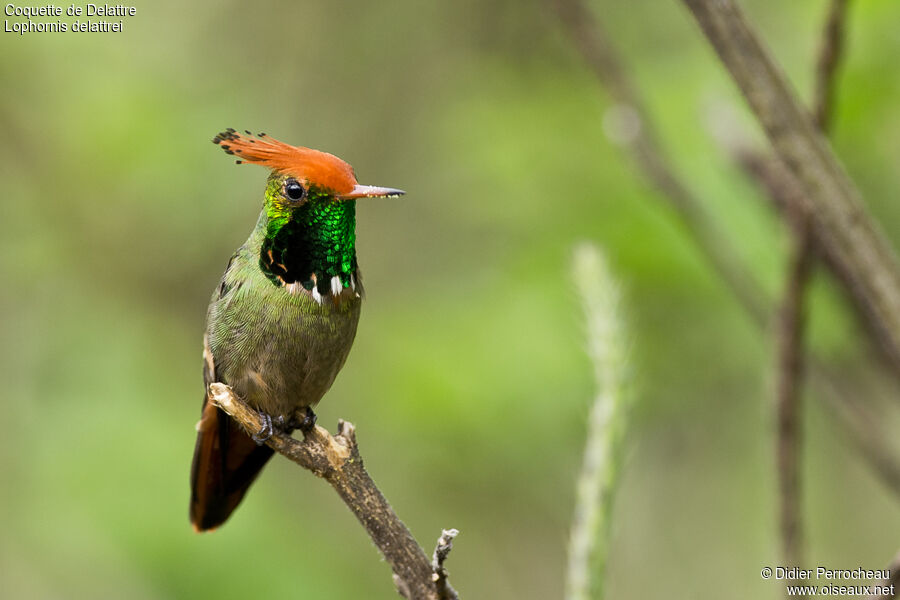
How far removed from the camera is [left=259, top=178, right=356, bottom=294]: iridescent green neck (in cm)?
281

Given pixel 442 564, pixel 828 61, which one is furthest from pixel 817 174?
pixel 442 564

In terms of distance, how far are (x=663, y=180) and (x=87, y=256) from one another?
11.6ft

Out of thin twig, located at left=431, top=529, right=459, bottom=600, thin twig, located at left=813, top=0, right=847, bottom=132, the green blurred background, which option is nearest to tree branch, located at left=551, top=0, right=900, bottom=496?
the green blurred background

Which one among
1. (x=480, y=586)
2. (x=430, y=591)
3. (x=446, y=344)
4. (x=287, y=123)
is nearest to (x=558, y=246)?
(x=446, y=344)

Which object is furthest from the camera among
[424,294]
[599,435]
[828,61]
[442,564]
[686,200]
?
[424,294]

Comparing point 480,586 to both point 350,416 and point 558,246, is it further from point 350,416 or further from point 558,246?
point 558,246

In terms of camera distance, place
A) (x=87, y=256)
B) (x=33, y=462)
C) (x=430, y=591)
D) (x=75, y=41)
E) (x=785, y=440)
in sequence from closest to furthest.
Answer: (x=430, y=591)
(x=785, y=440)
(x=33, y=462)
(x=75, y=41)
(x=87, y=256)

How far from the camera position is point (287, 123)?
19.5ft

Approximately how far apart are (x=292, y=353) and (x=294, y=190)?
1.63 ft

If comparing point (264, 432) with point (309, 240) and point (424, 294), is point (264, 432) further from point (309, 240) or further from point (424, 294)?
point (424, 294)

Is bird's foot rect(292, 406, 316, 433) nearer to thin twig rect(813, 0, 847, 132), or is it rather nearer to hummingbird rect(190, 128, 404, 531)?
hummingbird rect(190, 128, 404, 531)

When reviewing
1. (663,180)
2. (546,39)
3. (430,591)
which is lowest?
(430,591)

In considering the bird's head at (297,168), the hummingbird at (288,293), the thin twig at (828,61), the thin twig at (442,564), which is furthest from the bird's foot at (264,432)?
the thin twig at (828,61)

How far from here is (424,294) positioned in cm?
541
